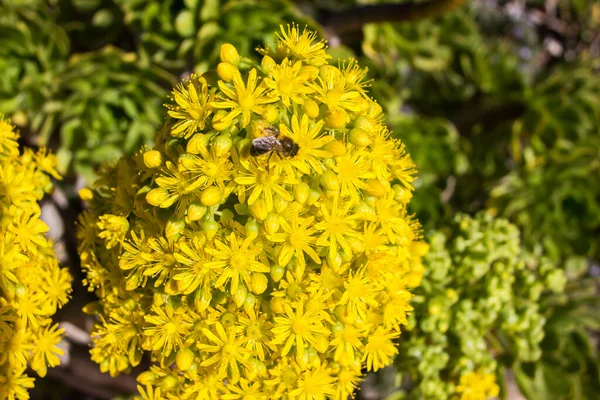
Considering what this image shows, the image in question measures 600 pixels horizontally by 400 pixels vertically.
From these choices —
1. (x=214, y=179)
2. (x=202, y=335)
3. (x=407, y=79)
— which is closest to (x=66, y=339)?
(x=202, y=335)

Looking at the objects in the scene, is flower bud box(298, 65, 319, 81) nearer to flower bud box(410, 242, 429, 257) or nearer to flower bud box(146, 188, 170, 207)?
flower bud box(146, 188, 170, 207)

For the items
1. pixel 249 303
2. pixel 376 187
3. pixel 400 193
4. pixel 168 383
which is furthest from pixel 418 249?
pixel 168 383

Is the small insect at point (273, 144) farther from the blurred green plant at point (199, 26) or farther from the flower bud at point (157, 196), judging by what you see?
the blurred green plant at point (199, 26)

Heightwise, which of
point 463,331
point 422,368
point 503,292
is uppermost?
point 503,292

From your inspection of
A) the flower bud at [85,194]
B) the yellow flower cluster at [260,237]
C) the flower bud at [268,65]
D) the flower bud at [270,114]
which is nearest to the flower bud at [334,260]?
the yellow flower cluster at [260,237]

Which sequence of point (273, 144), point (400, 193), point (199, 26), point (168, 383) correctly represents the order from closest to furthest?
point (273, 144), point (168, 383), point (400, 193), point (199, 26)

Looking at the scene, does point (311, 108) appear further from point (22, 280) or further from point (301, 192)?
point (22, 280)

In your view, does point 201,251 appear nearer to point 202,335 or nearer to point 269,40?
point 202,335
